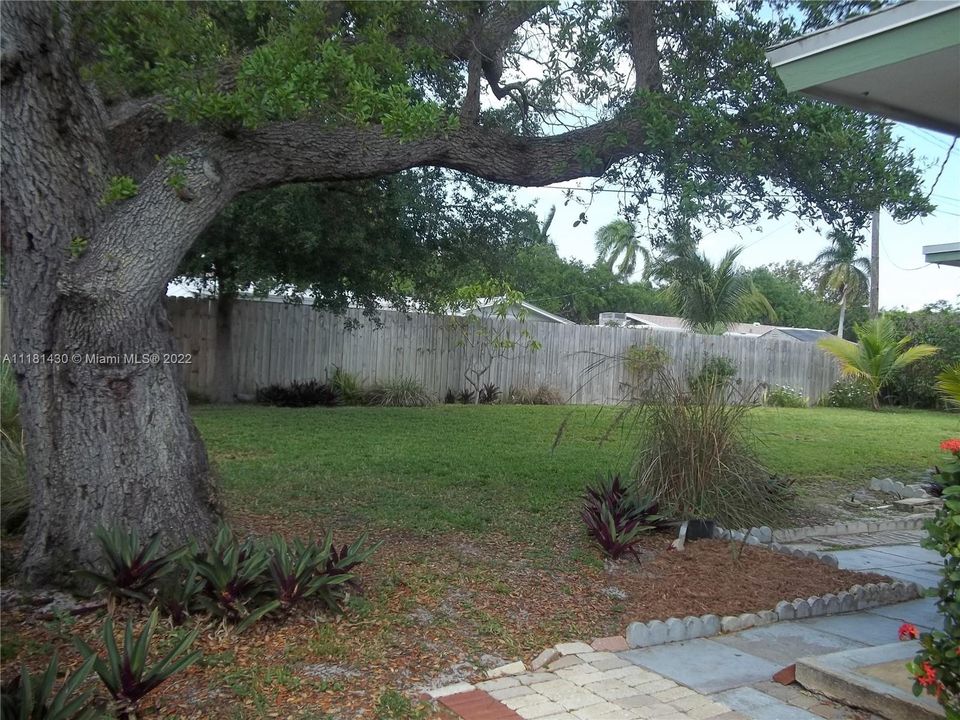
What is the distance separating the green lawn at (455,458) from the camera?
23.8 feet

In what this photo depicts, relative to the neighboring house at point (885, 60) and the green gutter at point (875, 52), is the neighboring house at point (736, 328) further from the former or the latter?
Answer: the green gutter at point (875, 52)

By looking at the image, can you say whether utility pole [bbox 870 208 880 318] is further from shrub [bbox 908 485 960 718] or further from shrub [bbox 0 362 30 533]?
shrub [bbox 908 485 960 718]

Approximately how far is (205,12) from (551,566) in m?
4.79

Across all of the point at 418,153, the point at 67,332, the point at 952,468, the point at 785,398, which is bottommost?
the point at 785,398

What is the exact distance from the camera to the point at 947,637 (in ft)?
11.0

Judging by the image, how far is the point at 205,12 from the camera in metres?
6.38

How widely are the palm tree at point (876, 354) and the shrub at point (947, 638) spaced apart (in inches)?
764

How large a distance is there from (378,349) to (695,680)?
13064mm

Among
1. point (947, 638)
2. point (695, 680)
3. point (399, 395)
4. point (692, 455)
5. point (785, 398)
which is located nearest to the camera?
point (947, 638)

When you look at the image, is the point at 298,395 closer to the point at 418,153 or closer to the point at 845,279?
the point at 418,153

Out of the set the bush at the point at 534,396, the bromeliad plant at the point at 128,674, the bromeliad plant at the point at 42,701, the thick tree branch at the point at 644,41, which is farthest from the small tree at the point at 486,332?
the bromeliad plant at the point at 42,701

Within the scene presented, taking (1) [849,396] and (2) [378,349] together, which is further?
(1) [849,396]

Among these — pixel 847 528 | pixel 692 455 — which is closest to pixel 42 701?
pixel 692 455

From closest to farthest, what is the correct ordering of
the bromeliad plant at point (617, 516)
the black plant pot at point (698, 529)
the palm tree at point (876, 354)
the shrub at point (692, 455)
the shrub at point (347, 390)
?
the bromeliad plant at point (617, 516), the black plant pot at point (698, 529), the shrub at point (692, 455), the shrub at point (347, 390), the palm tree at point (876, 354)
